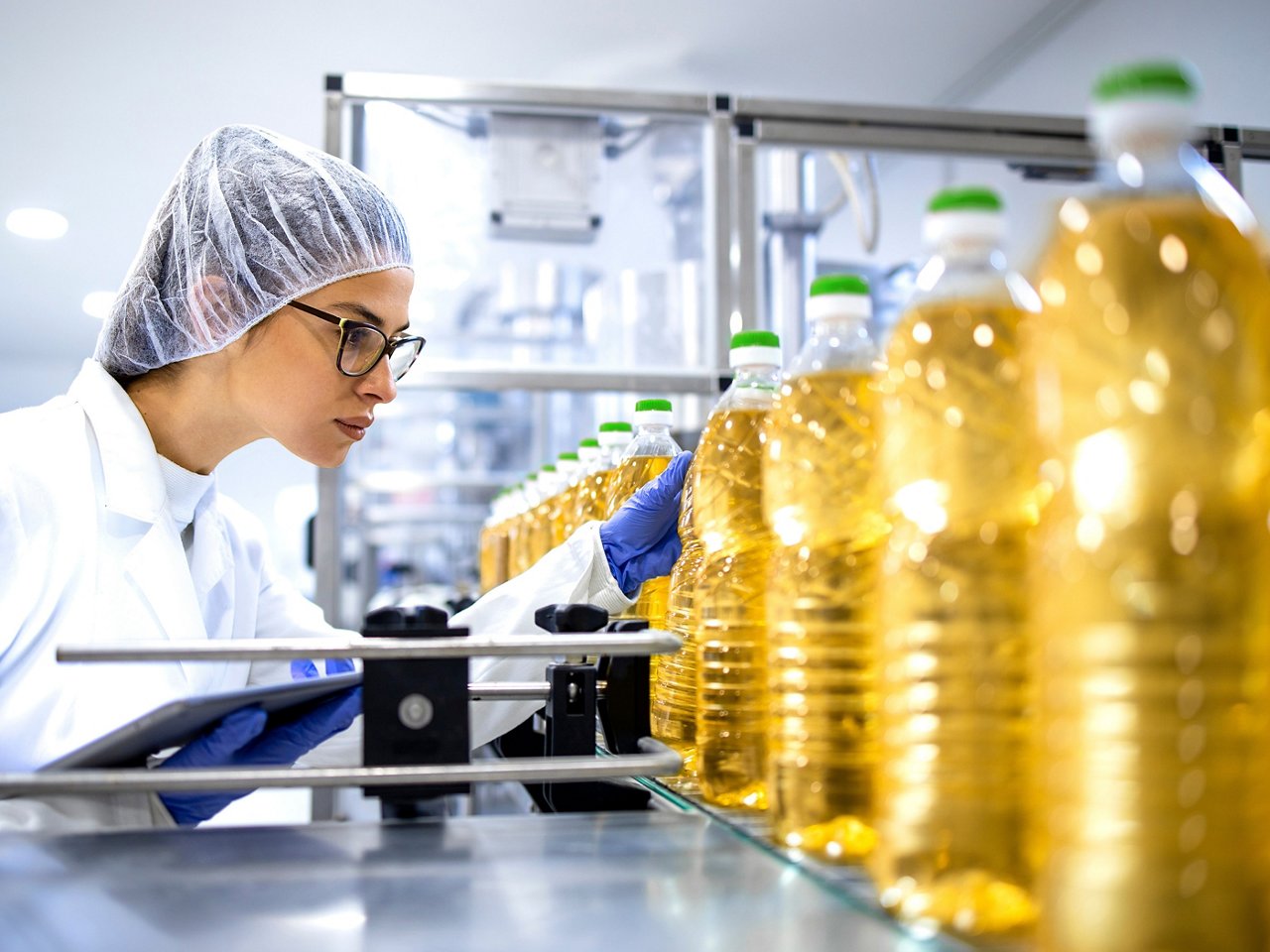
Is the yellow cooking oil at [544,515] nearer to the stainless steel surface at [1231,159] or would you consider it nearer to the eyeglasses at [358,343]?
the eyeglasses at [358,343]

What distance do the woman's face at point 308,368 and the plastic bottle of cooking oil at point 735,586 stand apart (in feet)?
2.58

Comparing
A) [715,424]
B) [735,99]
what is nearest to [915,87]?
[735,99]

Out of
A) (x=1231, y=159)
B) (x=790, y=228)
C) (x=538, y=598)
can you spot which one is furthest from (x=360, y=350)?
(x=1231, y=159)

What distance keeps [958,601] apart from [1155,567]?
0.12 meters

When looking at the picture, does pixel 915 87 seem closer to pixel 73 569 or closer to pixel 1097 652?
pixel 73 569

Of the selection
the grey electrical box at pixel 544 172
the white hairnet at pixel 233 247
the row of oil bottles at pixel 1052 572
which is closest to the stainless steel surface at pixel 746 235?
the grey electrical box at pixel 544 172

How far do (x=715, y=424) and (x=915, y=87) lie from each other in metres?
4.13

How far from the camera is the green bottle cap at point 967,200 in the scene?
0.54 metres

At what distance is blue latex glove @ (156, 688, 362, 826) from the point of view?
0.75 m

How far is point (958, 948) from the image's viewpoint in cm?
47

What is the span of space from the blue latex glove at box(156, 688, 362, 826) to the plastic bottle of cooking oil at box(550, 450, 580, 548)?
2.95 feet

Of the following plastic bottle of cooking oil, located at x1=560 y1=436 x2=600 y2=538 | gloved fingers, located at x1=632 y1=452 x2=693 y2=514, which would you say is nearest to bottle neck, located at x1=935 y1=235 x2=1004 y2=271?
gloved fingers, located at x1=632 y1=452 x2=693 y2=514

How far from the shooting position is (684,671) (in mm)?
1008

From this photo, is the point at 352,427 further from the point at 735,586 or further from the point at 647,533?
the point at 735,586
